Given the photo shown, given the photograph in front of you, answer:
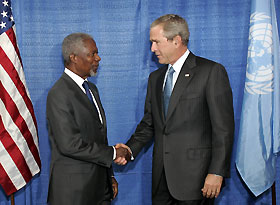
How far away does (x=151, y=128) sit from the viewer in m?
2.31

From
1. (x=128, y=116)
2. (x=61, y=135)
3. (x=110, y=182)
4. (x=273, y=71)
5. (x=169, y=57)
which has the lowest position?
(x=110, y=182)

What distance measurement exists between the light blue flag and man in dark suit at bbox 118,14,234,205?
76 centimetres

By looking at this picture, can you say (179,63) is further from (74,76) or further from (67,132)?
(67,132)

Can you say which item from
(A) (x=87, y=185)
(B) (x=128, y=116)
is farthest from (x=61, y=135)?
(B) (x=128, y=116)

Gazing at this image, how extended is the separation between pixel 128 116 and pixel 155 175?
2.77 ft

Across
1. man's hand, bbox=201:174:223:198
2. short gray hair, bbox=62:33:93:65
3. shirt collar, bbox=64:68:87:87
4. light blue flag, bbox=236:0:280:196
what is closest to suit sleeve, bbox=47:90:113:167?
shirt collar, bbox=64:68:87:87

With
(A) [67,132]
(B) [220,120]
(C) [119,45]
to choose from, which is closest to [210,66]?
(B) [220,120]

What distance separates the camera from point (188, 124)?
1.87m

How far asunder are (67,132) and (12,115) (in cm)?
80

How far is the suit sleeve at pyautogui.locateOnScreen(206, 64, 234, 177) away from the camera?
5.79 ft

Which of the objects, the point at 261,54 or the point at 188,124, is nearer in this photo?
the point at 188,124

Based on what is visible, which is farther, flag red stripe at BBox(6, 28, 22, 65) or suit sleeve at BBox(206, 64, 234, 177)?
flag red stripe at BBox(6, 28, 22, 65)

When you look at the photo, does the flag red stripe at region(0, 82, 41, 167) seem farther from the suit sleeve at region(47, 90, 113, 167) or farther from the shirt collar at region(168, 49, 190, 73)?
the shirt collar at region(168, 49, 190, 73)

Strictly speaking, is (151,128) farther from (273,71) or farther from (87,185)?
(273,71)
